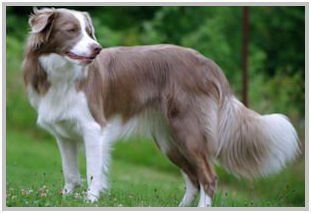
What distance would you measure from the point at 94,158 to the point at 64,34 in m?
1.30

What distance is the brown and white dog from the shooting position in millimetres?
8539

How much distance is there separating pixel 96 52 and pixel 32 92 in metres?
1.00

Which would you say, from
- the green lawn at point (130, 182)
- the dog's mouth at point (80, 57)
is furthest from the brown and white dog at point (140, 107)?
the green lawn at point (130, 182)

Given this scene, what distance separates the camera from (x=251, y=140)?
365 inches

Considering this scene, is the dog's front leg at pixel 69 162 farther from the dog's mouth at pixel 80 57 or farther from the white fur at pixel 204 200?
the white fur at pixel 204 200

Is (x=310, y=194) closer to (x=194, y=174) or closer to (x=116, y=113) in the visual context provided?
(x=194, y=174)

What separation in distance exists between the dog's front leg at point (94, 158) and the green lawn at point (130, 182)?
12cm

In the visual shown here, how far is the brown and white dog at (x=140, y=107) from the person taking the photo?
8539 mm

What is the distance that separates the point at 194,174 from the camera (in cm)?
928

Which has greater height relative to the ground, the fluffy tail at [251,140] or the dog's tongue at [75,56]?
the dog's tongue at [75,56]

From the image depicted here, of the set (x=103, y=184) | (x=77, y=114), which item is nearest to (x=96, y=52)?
(x=77, y=114)

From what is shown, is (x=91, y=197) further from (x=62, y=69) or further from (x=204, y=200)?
(x=62, y=69)

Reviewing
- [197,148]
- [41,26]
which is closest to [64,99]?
[41,26]

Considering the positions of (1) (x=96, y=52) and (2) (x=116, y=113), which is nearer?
(1) (x=96, y=52)
